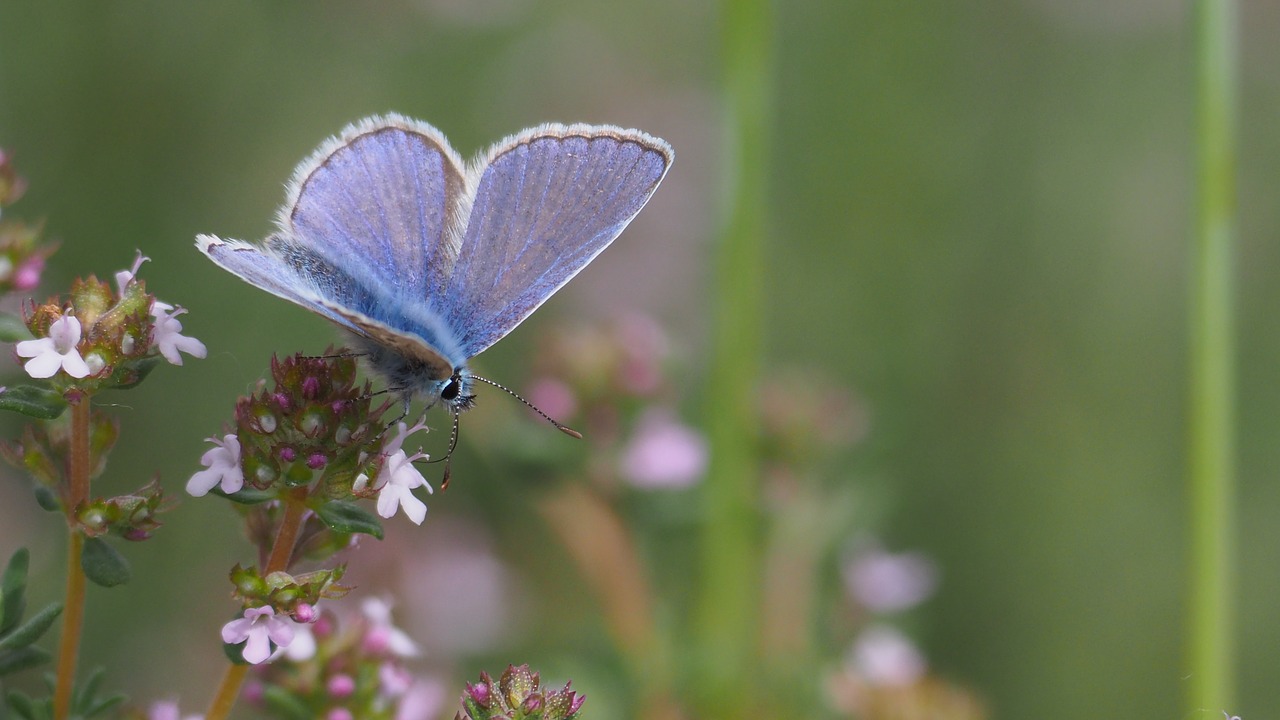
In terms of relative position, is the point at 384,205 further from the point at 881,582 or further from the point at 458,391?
the point at 881,582

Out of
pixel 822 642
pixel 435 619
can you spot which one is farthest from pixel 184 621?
pixel 822 642

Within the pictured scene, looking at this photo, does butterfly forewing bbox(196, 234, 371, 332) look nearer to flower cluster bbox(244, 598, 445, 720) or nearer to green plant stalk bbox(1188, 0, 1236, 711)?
flower cluster bbox(244, 598, 445, 720)

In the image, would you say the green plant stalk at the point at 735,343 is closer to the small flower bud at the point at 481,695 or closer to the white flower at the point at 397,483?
the white flower at the point at 397,483

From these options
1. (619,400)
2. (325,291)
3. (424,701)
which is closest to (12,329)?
(325,291)

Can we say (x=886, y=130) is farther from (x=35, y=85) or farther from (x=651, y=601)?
(x=35, y=85)

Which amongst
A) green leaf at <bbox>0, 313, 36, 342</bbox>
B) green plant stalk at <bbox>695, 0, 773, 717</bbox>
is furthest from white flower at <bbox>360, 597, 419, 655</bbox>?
green plant stalk at <bbox>695, 0, 773, 717</bbox>
